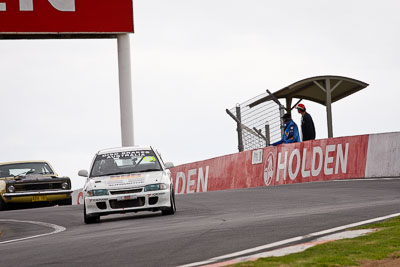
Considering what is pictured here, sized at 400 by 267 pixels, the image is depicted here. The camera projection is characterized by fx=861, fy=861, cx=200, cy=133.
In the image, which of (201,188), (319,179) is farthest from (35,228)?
(201,188)

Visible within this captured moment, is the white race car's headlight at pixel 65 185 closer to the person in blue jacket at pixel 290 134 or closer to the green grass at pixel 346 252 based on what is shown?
the person in blue jacket at pixel 290 134

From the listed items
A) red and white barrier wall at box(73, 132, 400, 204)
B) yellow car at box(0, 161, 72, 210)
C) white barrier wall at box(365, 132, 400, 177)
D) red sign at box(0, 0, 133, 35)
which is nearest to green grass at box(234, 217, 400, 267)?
white barrier wall at box(365, 132, 400, 177)

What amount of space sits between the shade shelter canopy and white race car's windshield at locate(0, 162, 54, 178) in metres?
5.76

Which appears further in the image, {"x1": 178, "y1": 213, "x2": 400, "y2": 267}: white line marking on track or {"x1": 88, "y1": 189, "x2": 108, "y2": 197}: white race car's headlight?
{"x1": 88, "y1": 189, "x2": 108, "y2": 197}: white race car's headlight

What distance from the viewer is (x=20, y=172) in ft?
73.5

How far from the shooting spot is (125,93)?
3012 centimetres

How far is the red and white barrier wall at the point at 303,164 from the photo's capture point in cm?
2067

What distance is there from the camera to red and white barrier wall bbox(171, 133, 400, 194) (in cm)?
2069

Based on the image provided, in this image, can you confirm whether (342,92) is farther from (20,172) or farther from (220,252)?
(220,252)

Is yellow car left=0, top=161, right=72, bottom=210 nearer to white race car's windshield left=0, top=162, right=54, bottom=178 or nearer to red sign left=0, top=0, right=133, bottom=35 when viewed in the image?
white race car's windshield left=0, top=162, right=54, bottom=178

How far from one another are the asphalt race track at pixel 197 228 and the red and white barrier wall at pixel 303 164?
270 centimetres

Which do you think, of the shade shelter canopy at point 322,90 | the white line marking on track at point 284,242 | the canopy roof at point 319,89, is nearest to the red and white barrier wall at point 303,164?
the shade shelter canopy at point 322,90

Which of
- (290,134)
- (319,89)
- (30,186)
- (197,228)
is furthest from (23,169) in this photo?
(197,228)

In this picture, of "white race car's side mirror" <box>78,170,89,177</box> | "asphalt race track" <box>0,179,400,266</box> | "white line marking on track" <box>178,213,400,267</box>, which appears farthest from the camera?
"white race car's side mirror" <box>78,170,89,177</box>
